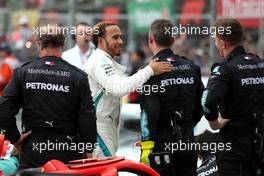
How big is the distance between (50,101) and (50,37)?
20.1 inches

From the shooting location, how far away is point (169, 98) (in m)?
6.70

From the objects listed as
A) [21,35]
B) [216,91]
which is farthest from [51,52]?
[21,35]

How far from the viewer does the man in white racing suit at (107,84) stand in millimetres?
6876

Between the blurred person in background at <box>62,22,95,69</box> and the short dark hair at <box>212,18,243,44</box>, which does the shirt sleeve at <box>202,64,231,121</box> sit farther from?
the blurred person in background at <box>62,22,95,69</box>

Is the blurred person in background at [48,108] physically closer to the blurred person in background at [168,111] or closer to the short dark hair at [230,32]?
the blurred person in background at [168,111]

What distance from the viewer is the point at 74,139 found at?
20.7 ft

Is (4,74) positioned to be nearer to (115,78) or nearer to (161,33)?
(115,78)

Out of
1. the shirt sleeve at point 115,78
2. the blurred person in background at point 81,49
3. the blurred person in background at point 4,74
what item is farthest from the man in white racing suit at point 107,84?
the blurred person in background at point 4,74

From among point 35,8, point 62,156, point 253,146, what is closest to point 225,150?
point 253,146

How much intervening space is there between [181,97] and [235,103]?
54 centimetres

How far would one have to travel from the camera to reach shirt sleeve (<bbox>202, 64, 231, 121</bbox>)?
627 cm

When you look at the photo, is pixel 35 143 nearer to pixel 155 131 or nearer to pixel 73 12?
pixel 155 131

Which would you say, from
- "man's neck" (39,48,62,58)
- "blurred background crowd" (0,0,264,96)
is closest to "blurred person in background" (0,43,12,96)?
"blurred background crowd" (0,0,264,96)

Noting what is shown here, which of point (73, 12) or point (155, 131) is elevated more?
point (73, 12)
